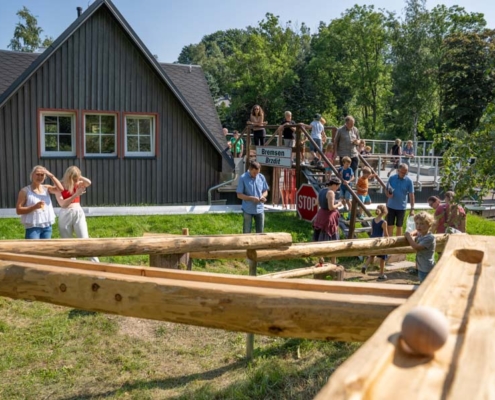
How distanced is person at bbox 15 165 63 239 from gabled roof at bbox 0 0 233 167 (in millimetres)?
7082

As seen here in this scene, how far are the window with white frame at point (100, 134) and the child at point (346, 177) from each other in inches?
250

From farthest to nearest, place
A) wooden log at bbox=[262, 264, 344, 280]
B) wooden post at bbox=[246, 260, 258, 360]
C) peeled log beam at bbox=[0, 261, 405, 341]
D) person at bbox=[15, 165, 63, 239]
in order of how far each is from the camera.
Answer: person at bbox=[15, 165, 63, 239] < wooden log at bbox=[262, 264, 344, 280] < wooden post at bbox=[246, 260, 258, 360] < peeled log beam at bbox=[0, 261, 405, 341]

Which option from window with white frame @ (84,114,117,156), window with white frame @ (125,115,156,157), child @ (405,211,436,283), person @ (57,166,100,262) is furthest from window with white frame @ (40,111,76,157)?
child @ (405,211,436,283)

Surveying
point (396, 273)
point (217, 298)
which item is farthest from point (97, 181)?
point (217, 298)

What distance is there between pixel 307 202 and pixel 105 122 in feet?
20.2

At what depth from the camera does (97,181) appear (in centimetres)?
1526

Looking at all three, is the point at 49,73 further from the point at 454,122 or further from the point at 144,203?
the point at 454,122

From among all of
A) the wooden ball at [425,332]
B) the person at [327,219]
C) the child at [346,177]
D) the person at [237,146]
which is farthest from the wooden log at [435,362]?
the person at [237,146]

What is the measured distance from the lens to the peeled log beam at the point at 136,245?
3.89 metres

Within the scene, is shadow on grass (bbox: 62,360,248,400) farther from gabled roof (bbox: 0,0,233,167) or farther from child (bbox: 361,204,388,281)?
gabled roof (bbox: 0,0,233,167)

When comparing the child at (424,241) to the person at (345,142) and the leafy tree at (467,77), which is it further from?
the leafy tree at (467,77)

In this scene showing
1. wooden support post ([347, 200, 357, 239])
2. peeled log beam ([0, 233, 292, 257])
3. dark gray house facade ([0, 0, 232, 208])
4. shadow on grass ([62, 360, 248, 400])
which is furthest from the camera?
dark gray house facade ([0, 0, 232, 208])

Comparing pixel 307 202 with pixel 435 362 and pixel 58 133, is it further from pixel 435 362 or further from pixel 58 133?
pixel 435 362

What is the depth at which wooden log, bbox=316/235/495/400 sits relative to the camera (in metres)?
1.17
